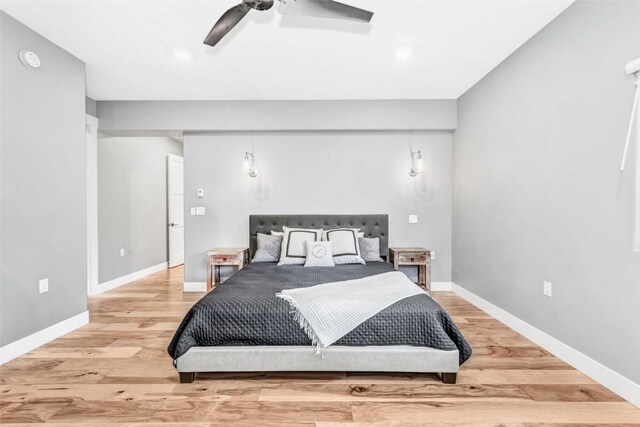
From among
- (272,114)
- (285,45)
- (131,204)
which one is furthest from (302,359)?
(131,204)

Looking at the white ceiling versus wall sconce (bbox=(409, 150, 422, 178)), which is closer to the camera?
the white ceiling

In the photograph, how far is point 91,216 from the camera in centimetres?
421

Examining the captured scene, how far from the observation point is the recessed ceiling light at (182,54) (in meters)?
2.92

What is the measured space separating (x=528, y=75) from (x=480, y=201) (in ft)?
4.54

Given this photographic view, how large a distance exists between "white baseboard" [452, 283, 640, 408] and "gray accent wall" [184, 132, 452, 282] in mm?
1336

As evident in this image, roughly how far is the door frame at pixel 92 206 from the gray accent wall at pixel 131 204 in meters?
0.10

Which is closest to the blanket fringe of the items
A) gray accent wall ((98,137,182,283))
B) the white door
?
gray accent wall ((98,137,182,283))

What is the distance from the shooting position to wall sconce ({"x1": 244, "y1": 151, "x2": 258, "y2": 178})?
14.2ft

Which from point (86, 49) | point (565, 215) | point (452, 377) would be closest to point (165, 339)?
point (452, 377)

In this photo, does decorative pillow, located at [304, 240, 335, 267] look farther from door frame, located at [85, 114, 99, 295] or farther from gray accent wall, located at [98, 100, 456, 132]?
door frame, located at [85, 114, 99, 295]

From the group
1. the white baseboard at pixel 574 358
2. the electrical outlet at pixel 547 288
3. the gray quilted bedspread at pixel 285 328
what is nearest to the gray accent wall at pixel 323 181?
the white baseboard at pixel 574 358

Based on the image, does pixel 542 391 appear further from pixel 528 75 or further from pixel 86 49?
pixel 86 49

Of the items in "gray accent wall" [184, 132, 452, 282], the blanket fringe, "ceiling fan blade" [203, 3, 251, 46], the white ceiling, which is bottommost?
the blanket fringe

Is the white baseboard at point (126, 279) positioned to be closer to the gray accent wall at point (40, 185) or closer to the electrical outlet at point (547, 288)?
the gray accent wall at point (40, 185)
